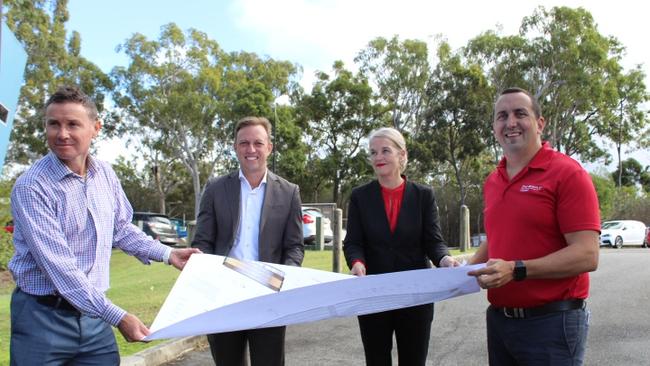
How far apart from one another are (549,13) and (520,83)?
427 centimetres

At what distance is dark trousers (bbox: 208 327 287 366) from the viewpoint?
11.3 feet

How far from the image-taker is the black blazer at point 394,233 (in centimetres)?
367

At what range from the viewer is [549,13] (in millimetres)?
32781

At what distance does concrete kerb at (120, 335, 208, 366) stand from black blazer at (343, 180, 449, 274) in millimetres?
2604

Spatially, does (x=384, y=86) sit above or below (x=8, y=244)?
above

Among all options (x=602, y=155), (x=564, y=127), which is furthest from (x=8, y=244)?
(x=602, y=155)

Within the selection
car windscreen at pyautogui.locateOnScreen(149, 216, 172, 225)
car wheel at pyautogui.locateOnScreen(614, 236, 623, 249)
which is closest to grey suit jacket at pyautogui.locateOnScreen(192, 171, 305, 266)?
car windscreen at pyautogui.locateOnScreen(149, 216, 172, 225)

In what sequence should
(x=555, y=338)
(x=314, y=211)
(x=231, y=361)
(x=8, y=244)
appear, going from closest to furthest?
(x=555, y=338), (x=231, y=361), (x=8, y=244), (x=314, y=211)

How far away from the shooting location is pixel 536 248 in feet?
8.43

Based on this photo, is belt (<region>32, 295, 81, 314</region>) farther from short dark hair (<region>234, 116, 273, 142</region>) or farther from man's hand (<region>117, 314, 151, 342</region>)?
short dark hair (<region>234, 116, 273, 142</region>)

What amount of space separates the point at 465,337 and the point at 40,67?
26.1 m

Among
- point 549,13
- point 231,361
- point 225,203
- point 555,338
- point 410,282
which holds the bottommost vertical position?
point 231,361

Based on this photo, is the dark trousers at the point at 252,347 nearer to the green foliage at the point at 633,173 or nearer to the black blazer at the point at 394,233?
the black blazer at the point at 394,233

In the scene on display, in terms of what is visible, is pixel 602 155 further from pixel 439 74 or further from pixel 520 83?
pixel 439 74
